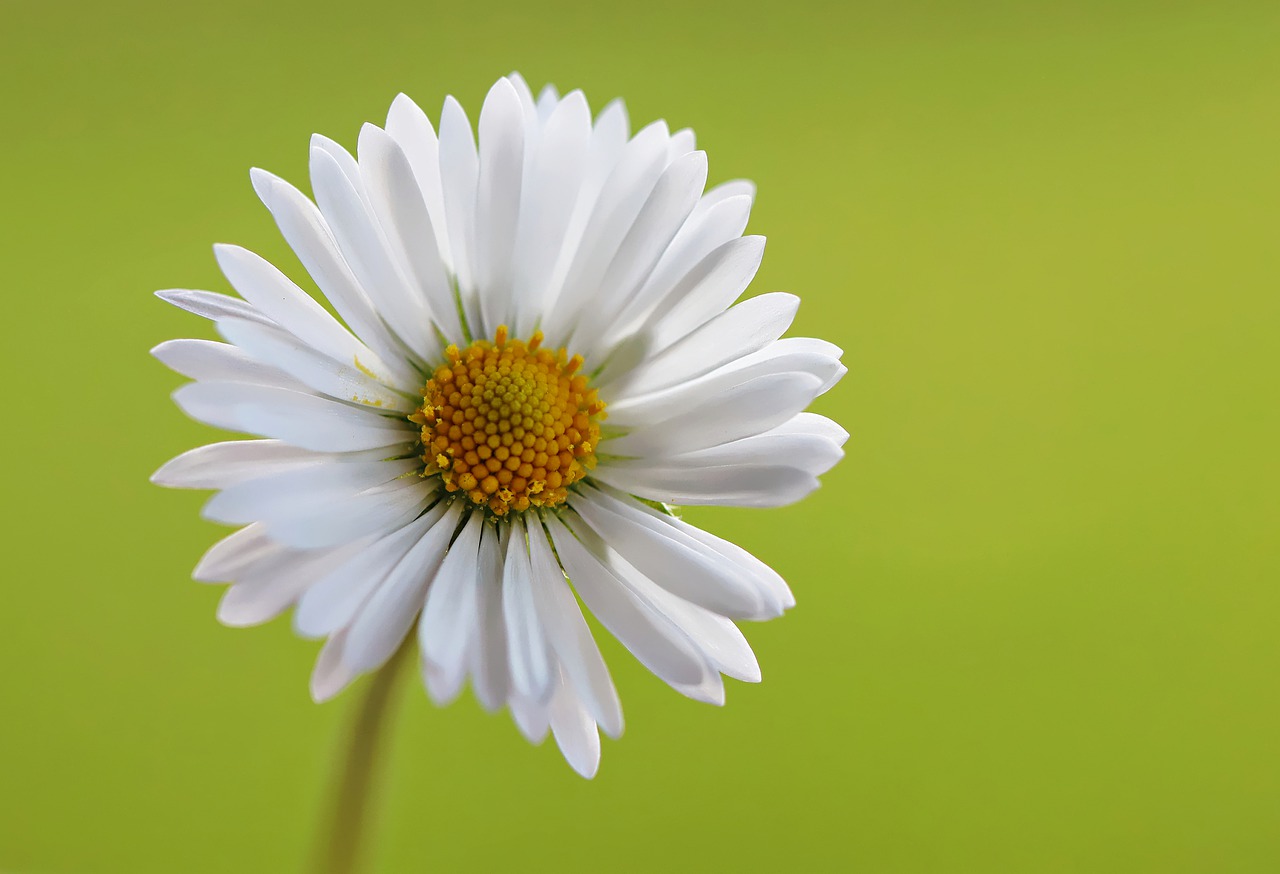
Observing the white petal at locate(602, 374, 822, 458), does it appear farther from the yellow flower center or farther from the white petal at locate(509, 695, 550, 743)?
the white petal at locate(509, 695, 550, 743)

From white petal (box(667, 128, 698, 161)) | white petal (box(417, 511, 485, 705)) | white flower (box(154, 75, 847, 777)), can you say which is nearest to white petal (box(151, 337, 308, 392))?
white flower (box(154, 75, 847, 777))

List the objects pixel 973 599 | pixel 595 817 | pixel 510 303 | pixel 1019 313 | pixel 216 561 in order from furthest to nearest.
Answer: pixel 1019 313
pixel 973 599
pixel 595 817
pixel 510 303
pixel 216 561

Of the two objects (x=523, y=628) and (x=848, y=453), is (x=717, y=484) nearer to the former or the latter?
(x=523, y=628)

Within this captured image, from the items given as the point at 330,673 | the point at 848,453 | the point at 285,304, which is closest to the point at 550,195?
the point at 285,304

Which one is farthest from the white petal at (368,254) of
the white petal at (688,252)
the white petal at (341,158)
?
the white petal at (688,252)

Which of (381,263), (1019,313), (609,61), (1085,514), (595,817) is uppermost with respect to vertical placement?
(609,61)

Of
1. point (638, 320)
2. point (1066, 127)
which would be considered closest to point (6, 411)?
point (638, 320)

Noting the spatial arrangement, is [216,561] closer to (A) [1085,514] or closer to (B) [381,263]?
(B) [381,263]
